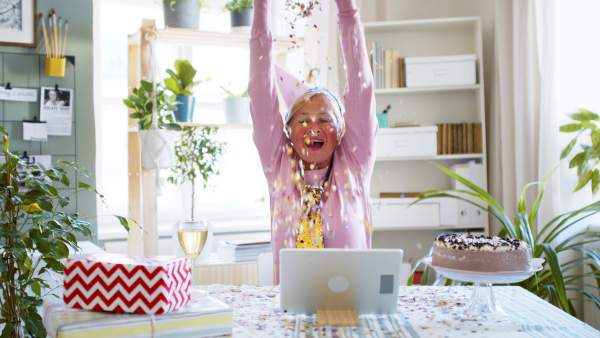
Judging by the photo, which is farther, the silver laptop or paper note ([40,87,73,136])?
paper note ([40,87,73,136])

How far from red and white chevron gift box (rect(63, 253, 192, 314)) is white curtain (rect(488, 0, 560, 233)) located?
2258 millimetres

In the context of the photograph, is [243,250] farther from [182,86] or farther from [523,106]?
[523,106]

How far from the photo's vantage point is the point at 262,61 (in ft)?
5.51

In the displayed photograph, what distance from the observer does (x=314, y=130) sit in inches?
64.4

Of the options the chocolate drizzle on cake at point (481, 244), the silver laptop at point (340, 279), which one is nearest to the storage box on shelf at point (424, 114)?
Answer: the chocolate drizzle on cake at point (481, 244)

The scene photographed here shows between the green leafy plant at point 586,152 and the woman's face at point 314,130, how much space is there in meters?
1.47

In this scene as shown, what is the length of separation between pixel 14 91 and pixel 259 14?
1.22m

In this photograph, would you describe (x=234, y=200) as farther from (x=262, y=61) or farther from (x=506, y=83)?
(x=262, y=61)

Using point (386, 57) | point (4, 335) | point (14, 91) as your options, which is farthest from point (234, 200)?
point (4, 335)

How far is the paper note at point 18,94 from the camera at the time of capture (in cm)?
224

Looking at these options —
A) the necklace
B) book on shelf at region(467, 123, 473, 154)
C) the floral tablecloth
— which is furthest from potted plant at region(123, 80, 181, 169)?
book on shelf at region(467, 123, 473, 154)

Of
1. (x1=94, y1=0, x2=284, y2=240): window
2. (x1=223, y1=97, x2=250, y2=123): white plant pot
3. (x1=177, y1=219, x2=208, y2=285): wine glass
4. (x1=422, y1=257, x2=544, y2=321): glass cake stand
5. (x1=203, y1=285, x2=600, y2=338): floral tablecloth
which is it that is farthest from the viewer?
(x1=94, y1=0, x2=284, y2=240): window

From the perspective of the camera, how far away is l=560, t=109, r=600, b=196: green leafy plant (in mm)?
2479

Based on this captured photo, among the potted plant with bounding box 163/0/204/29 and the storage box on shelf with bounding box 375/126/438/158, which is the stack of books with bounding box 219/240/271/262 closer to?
the storage box on shelf with bounding box 375/126/438/158
